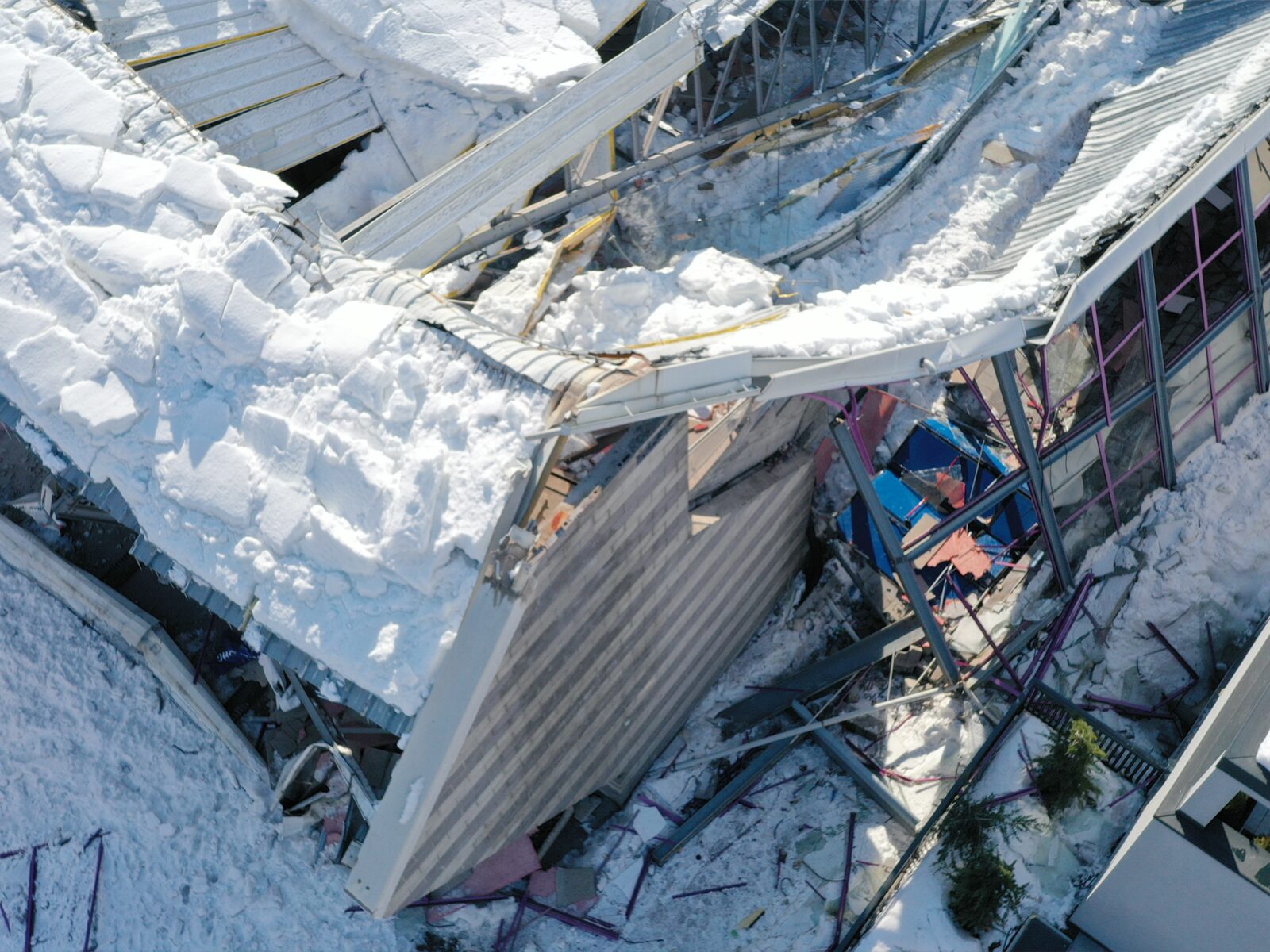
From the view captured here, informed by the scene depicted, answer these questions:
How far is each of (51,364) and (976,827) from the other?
13.3m

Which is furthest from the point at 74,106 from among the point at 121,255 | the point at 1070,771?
the point at 1070,771

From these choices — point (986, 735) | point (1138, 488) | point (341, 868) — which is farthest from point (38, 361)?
point (1138, 488)

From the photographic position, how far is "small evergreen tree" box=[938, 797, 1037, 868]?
17.9m

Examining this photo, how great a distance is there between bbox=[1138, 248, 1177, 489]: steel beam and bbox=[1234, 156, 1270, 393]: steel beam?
4.41 feet

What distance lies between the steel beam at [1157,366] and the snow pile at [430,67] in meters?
8.27

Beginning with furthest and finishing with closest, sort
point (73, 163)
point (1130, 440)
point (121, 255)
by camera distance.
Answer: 1. point (1130, 440)
2. point (73, 163)
3. point (121, 255)

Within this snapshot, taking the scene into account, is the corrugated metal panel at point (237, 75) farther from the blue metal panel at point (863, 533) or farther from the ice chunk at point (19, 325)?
the blue metal panel at point (863, 533)

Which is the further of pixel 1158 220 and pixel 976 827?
pixel 976 827

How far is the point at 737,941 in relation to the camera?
18.4 meters

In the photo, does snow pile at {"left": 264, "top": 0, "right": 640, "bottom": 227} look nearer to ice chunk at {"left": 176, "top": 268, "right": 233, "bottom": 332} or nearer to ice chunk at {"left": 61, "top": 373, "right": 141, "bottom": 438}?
ice chunk at {"left": 176, "top": 268, "right": 233, "bottom": 332}

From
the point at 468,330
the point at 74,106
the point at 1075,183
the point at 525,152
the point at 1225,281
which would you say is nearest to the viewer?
the point at 468,330

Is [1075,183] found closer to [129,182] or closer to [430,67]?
[430,67]

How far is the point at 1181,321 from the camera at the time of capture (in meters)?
20.4

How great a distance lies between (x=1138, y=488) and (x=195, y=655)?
14.6 meters
